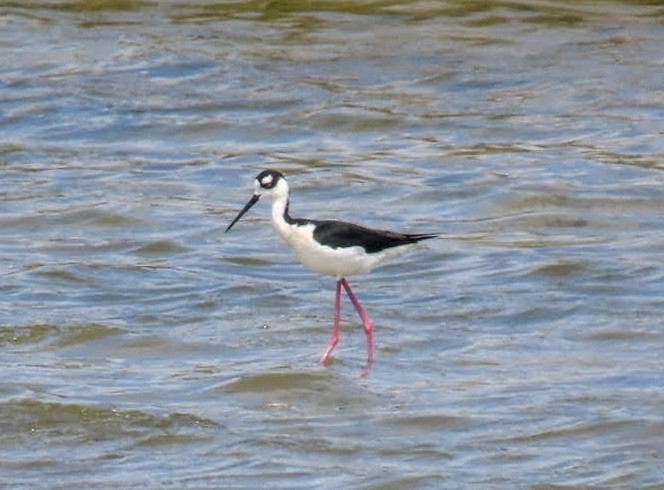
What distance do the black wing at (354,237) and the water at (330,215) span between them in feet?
1.67

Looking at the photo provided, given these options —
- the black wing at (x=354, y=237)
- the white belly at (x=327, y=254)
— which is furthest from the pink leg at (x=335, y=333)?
the black wing at (x=354, y=237)

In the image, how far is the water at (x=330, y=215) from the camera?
26.3 feet

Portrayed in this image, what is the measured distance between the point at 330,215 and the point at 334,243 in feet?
10.2

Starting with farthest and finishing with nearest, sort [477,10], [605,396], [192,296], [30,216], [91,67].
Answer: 1. [477,10]
2. [91,67]
3. [30,216]
4. [192,296]
5. [605,396]

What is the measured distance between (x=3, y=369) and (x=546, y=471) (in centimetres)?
292

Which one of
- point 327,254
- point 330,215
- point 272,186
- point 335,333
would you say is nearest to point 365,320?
point 335,333

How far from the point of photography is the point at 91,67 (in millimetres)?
16766

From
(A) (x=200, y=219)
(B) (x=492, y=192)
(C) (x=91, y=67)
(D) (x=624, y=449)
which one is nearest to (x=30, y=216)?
(A) (x=200, y=219)

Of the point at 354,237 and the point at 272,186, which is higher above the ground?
the point at 272,186

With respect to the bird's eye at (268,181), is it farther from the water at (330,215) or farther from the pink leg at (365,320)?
the water at (330,215)

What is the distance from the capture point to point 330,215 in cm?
1284

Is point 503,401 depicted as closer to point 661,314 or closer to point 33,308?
point 661,314

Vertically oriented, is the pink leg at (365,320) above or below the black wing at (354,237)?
below

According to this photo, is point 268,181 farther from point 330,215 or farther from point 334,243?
point 330,215
